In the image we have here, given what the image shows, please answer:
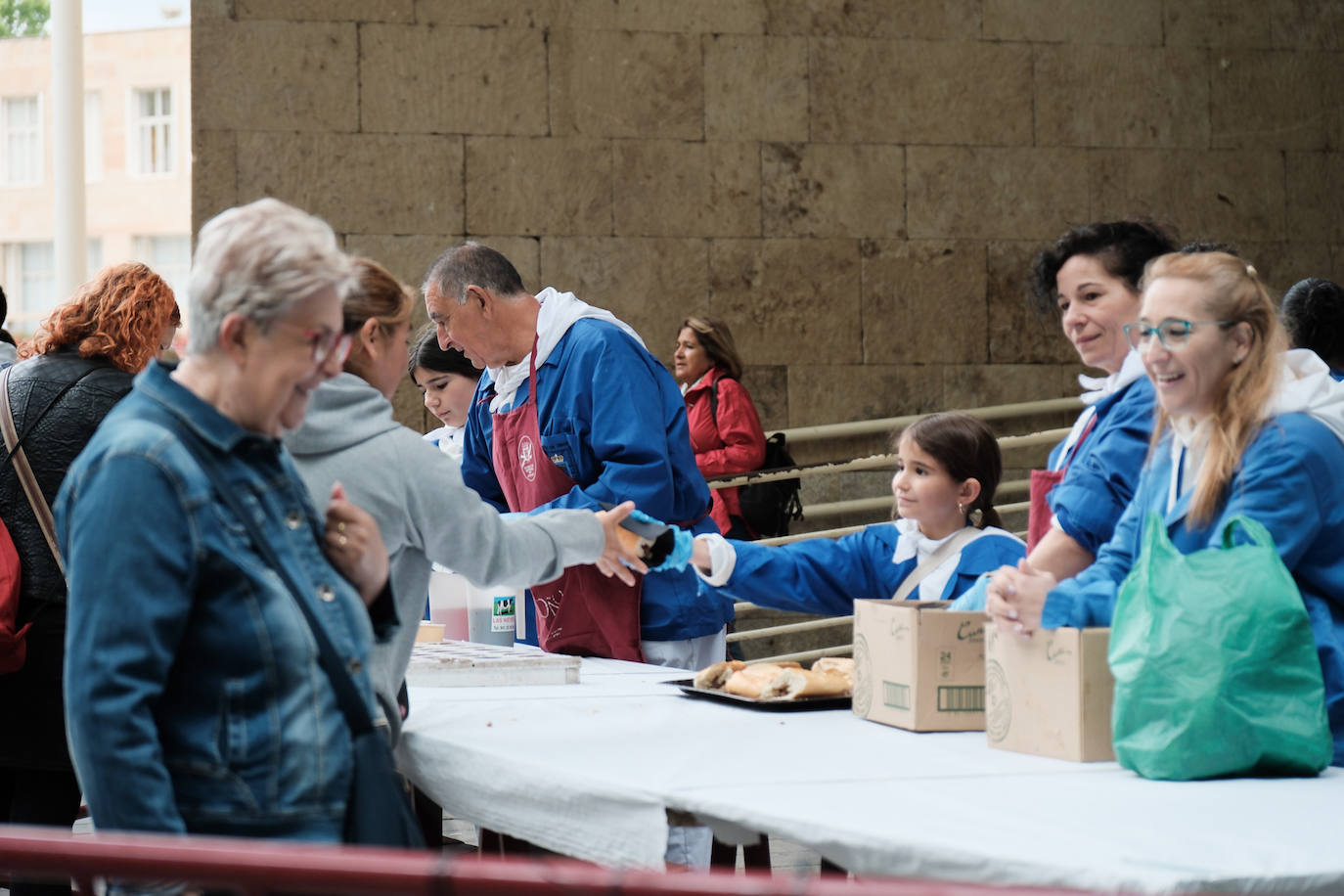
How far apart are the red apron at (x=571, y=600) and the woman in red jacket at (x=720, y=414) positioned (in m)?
2.93

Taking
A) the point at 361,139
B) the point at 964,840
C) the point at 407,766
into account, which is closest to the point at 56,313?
the point at 407,766

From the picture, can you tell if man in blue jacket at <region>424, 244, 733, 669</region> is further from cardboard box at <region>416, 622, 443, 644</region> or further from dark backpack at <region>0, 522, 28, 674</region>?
dark backpack at <region>0, 522, 28, 674</region>

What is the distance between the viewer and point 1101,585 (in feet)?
7.97

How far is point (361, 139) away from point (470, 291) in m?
3.67

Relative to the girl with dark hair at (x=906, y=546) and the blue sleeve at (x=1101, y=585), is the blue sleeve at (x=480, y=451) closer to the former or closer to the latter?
the girl with dark hair at (x=906, y=546)

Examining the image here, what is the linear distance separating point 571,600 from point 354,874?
262cm

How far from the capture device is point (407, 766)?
271cm

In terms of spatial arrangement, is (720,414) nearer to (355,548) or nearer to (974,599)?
(974,599)

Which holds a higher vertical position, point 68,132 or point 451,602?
point 68,132

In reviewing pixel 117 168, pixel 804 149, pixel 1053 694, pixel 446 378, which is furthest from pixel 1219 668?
pixel 117 168

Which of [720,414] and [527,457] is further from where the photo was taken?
[720,414]

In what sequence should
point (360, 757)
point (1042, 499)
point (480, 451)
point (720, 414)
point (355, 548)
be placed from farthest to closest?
point (720, 414) < point (480, 451) < point (1042, 499) < point (355, 548) < point (360, 757)

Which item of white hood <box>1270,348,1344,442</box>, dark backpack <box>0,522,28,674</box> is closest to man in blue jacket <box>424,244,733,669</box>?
dark backpack <box>0,522,28,674</box>

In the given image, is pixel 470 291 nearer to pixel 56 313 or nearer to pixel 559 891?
pixel 56 313
